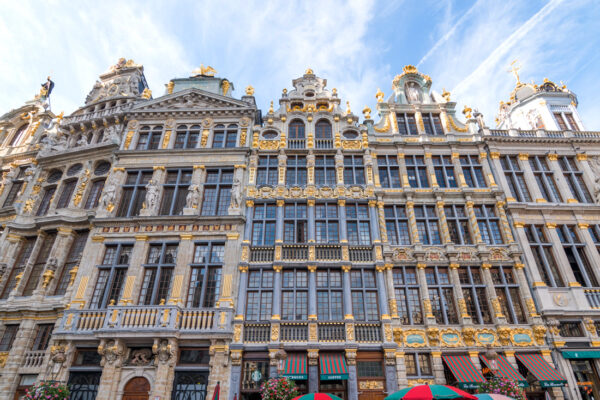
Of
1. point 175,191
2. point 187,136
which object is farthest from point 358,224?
point 187,136

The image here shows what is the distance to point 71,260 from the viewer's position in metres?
22.0

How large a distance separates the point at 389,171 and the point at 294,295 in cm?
1090

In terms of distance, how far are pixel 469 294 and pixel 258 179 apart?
1527 cm

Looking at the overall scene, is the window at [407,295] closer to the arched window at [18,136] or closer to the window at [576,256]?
the window at [576,256]

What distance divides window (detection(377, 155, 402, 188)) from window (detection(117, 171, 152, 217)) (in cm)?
1668

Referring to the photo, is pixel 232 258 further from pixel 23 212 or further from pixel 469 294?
pixel 23 212

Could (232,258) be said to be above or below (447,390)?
above

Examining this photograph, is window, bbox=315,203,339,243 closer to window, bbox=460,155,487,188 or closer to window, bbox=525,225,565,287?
window, bbox=460,155,487,188

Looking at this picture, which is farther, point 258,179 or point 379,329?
point 258,179

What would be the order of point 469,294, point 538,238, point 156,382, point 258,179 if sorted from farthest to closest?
point 258,179
point 538,238
point 469,294
point 156,382

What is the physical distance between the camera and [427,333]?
1872cm

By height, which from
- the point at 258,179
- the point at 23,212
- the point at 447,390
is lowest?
the point at 447,390

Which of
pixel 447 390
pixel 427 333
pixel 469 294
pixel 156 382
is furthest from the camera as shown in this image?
pixel 469 294

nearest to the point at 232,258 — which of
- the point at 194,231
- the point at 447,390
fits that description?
the point at 194,231
